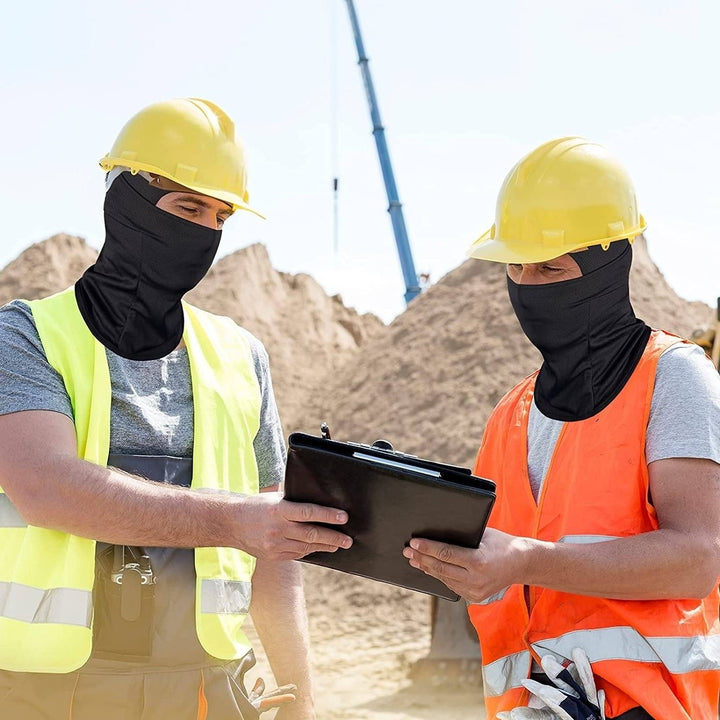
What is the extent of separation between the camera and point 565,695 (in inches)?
90.0

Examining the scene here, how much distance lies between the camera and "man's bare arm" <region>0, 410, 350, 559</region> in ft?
7.66

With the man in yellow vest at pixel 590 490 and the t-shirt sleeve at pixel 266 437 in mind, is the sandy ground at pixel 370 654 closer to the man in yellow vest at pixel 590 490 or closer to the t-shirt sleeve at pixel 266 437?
the t-shirt sleeve at pixel 266 437

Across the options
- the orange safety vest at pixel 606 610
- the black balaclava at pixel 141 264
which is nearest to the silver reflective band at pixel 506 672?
the orange safety vest at pixel 606 610

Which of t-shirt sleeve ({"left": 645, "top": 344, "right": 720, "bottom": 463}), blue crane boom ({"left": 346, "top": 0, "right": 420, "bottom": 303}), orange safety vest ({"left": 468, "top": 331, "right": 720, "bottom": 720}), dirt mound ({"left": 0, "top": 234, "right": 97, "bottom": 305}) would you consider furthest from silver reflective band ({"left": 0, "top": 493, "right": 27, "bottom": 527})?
dirt mound ({"left": 0, "top": 234, "right": 97, "bottom": 305})

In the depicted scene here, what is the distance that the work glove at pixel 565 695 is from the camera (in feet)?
7.41

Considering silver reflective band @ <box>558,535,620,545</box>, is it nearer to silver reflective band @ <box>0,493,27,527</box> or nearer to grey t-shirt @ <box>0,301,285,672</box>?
grey t-shirt @ <box>0,301,285,672</box>

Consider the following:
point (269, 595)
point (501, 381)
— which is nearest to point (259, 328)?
point (501, 381)

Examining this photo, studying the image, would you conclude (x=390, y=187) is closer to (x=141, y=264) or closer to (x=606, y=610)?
(x=141, y=264)

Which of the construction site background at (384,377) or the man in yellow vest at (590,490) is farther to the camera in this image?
the construction site background at (384,377)

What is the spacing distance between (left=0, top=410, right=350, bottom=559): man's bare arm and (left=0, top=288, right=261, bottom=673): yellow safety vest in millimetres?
100

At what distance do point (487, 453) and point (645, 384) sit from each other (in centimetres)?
59

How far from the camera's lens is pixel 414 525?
7.43ft

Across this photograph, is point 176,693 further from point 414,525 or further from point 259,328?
point 259,328

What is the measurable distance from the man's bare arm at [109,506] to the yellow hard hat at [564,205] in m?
1.01
